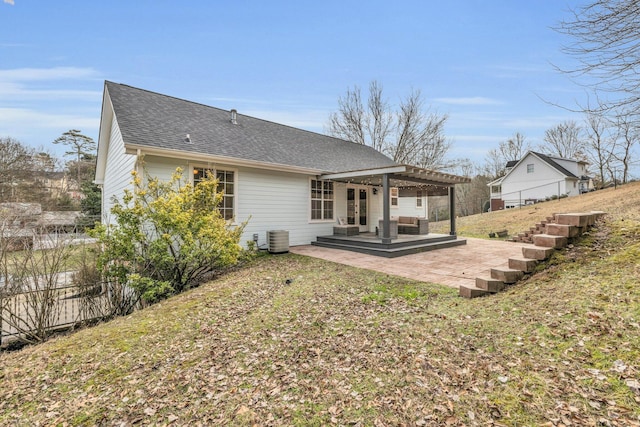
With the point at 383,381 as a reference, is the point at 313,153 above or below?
above

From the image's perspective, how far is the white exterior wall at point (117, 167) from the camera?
8398 mm

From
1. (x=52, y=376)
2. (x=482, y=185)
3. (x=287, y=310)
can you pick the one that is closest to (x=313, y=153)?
(x=287, y=310)

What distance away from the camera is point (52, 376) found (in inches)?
→ 135

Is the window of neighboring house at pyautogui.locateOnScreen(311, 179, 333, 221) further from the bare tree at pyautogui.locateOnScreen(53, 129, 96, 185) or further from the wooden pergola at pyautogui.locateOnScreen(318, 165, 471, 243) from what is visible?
the bare tree at pyautogui.locateOnScreen(53, 129, 96, 185)

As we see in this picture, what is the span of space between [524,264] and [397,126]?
2133cm

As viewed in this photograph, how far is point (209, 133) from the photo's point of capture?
9.69 meters

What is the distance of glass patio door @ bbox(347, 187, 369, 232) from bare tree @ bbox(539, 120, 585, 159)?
31563 mm

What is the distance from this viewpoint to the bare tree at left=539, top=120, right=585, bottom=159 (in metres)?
31.5

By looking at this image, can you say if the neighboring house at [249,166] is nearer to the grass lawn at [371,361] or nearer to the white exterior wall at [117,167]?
the white exterior wall at [117,167]

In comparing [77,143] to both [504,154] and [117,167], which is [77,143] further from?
[504,154]

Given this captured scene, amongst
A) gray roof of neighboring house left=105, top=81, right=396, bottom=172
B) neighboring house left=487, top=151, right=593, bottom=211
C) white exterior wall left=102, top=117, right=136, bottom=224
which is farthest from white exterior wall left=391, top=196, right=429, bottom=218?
neighboring house left=487, top=151, right=593, bottom=211

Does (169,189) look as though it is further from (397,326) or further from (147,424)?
(397,326)

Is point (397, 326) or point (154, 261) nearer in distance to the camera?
point (397, 326)

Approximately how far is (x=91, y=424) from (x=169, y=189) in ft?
17.9
